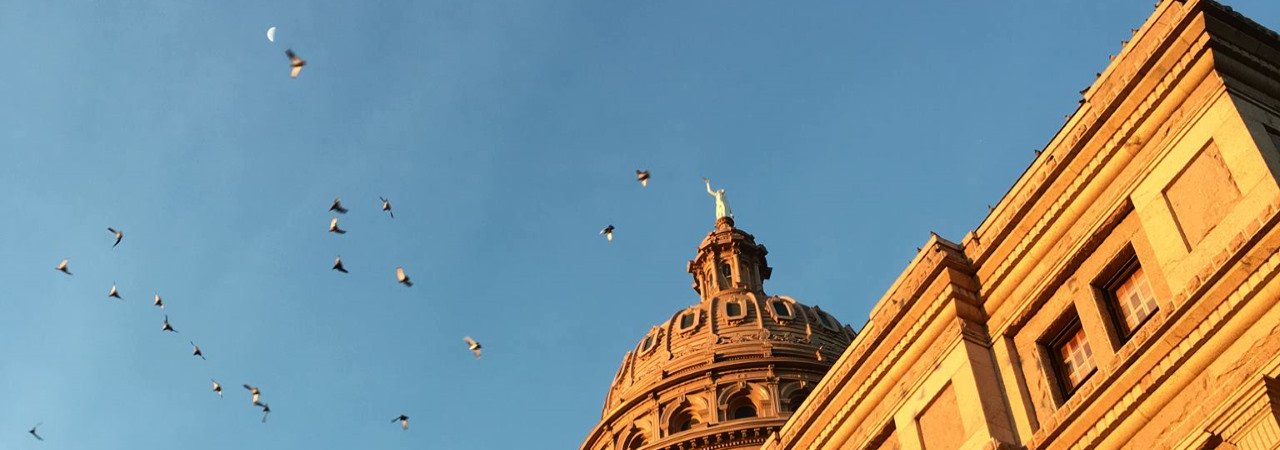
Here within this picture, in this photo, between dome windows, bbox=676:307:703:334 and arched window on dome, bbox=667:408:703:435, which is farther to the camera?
dome windows, bbox=676:307:703:334

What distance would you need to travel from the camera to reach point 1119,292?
20578 millimetres

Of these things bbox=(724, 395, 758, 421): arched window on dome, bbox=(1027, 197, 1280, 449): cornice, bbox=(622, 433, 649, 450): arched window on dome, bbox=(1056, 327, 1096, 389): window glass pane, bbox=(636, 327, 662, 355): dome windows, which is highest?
bbox=(636, 327, 662, 355): dome windows

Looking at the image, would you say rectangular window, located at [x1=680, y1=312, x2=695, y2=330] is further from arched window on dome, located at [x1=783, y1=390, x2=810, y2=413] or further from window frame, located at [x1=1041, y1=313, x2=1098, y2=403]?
window frame, located at [x1=1041, y1=313, x2=1098, y2=403]

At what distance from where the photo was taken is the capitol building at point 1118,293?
57.5 feet

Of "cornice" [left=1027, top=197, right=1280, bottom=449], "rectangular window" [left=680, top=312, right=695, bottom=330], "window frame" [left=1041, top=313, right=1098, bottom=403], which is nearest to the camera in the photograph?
"cornice" [left=1027, top=197, right=1280, bottom=449]

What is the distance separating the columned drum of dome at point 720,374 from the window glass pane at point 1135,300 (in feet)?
180

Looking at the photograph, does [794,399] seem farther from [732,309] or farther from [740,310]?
[732,309]

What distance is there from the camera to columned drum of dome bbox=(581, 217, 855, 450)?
78.0 m

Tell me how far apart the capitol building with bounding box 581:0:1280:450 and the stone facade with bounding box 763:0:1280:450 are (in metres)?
0.03

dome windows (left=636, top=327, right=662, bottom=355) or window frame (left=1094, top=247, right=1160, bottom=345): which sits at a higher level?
dome windows (left=636, top=327, right=662, bottom=355)

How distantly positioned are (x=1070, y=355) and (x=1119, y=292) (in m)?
1.15

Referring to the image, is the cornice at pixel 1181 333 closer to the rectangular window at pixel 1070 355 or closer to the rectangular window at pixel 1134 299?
the rectangular window at pixel 1134 299

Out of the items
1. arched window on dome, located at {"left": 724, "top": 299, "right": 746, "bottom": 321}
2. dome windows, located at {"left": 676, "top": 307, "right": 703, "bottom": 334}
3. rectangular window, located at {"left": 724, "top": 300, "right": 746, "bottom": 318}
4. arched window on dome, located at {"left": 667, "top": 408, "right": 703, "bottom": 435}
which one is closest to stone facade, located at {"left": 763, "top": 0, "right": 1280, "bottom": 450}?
arched window on dome, located at {"left": 667, "top": 408, "right": 703, "bottom": 435}

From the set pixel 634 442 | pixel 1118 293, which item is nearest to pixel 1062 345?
pixel 1118 293
